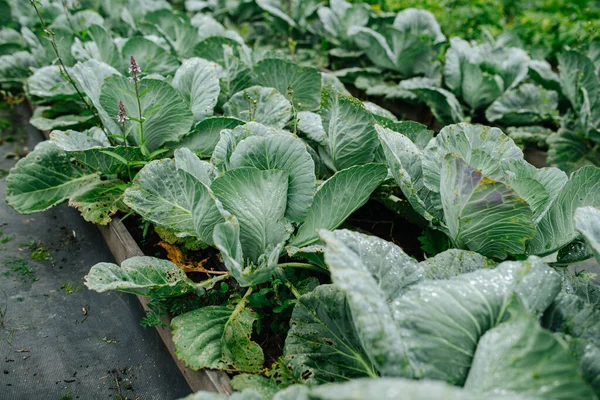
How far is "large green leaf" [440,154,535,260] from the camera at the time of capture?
4.63 ft

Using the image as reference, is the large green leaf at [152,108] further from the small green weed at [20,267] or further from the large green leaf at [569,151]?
the large green leaf at [569,151]

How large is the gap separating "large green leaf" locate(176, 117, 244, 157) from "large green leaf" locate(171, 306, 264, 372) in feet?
2.59

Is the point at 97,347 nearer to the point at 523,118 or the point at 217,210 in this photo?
the point at 217,210

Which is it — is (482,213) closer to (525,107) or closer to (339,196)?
(339,196)

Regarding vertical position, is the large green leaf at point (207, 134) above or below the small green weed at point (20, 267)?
above

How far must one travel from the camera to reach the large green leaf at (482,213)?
4.63 ft

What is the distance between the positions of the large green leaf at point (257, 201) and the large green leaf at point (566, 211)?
0.84 metres

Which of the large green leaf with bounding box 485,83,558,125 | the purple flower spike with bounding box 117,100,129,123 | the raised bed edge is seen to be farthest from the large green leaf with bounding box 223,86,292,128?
the large green leaf with bounding box 485,83,558,125

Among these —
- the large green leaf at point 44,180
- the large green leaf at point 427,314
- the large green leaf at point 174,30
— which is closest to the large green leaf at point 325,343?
the large green leaf at point 427,314

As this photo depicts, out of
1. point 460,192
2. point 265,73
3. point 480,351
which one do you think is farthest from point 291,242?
point 265,73

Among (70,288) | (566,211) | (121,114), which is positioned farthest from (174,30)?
(566,211)

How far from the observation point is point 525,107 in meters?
3.23

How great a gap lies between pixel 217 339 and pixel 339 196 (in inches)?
23.4

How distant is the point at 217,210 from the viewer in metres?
1.60
